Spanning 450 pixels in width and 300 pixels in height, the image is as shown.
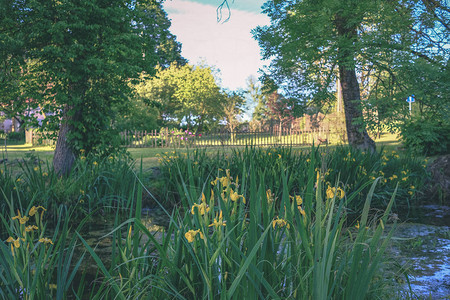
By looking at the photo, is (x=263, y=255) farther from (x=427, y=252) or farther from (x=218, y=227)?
(x=427, y=252)

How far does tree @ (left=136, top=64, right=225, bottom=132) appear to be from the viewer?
2994 centimetres

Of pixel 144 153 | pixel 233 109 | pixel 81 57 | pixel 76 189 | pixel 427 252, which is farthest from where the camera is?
pixel 233 109

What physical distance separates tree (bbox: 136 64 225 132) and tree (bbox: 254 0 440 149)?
1945cm

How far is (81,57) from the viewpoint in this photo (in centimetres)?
781

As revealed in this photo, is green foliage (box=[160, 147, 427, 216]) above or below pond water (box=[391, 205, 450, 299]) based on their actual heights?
above

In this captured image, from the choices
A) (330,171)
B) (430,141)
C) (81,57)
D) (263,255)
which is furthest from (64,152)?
(430,141)

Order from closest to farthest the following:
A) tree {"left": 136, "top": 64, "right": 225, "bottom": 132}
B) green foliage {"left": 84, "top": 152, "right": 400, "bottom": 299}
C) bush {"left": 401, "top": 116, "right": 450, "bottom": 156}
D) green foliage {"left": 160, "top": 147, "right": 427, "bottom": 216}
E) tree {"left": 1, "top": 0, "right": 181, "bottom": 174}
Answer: green foliage {"left": 84, "top": 152, "right": 400, "bottom": 299} < green foliage {"left": 160, "top": 147, "right": 427, "bottom": 216} < tree {"left": 1, "top": 0, "right": 181, "bottom": 174} < bush {"left": 401, "top": 116, "right": 450, "bottom": 156} < tree {"left": 136, "top": 64, "right": 225, "bottom": 132}

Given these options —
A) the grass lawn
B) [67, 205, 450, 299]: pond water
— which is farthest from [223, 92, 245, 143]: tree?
[67, 205, 450, 299]: pond water

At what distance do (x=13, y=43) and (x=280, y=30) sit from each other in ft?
24.3

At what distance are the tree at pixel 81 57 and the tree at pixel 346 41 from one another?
374 cm

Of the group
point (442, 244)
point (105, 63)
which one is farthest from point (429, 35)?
point (105, 63)

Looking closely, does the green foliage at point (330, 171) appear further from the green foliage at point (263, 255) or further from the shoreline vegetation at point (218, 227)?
the green foliage at point (263, 255)

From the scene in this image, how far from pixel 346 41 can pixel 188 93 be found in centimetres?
2184

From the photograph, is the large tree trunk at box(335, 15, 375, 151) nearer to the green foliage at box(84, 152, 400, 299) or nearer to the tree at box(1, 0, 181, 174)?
the tree at box(1, 0, 181, 174)
